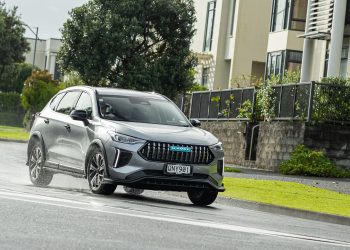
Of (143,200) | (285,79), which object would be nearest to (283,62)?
(285,79)

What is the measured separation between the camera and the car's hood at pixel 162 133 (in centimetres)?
1650

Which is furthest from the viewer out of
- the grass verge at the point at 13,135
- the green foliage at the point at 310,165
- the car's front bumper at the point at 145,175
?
the grass verge at the point at 13,135

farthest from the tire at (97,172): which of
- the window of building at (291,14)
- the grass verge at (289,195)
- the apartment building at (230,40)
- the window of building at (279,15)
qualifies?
the apartment building at (230,40)

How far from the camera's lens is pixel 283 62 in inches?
1748

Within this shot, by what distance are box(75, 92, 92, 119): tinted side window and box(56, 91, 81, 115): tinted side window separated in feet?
0.57

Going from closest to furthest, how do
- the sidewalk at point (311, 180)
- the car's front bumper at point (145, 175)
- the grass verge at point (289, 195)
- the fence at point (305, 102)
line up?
the car's front bumper at point (145, 175)
the grass verge at point (289, 195)
the sidewalk at point (311, 180)
the fence at point (305, 102)

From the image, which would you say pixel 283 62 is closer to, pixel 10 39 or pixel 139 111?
pixel 139 111

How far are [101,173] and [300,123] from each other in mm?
15454

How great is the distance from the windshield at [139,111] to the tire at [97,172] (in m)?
0.74

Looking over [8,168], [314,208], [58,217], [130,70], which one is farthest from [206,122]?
[58,217]

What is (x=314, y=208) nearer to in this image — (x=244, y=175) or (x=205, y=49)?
(x=244, y=175)

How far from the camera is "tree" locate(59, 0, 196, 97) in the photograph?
1753 inches

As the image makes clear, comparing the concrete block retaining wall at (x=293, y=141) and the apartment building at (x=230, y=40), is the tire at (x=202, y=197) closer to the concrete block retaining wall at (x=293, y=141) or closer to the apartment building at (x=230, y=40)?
the concrete block retaining wall at (x=293, y=141)

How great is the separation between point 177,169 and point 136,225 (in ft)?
15.1
